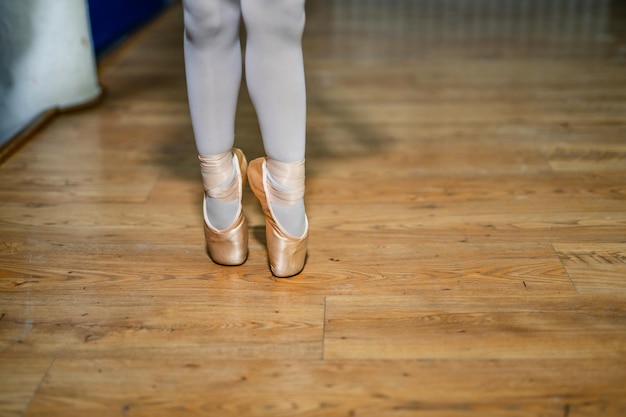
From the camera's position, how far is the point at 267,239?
47.6 inches

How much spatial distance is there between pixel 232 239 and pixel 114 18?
6.80ft

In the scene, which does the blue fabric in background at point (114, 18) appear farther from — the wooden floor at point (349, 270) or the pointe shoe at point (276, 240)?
the pointe shoe at point (276, 240)

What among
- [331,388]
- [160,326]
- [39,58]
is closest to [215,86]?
[160,326]

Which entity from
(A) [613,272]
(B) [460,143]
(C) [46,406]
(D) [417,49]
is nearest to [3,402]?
(C) [46,406]

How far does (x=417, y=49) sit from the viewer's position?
2.84 meters

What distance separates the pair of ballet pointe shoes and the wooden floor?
3 centimetres

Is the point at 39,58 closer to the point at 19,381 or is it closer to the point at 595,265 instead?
the point at 19,381

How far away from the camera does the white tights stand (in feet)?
3.44

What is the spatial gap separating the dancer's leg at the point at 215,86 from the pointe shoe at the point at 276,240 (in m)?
0.05

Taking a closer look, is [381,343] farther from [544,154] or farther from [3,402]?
[544,154]

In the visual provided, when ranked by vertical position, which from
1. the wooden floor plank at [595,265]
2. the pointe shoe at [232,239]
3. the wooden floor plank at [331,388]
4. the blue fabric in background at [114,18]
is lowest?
the blue fabric in background at [114,18]

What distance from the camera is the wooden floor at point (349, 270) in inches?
37.8

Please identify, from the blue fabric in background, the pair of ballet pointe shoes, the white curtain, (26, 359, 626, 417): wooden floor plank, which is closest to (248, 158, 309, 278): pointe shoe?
the pair of ballet pointe shoes

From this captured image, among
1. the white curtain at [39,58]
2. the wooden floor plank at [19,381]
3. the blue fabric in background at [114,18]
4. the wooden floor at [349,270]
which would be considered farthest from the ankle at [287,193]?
the blue fabric in background at [114,18]
